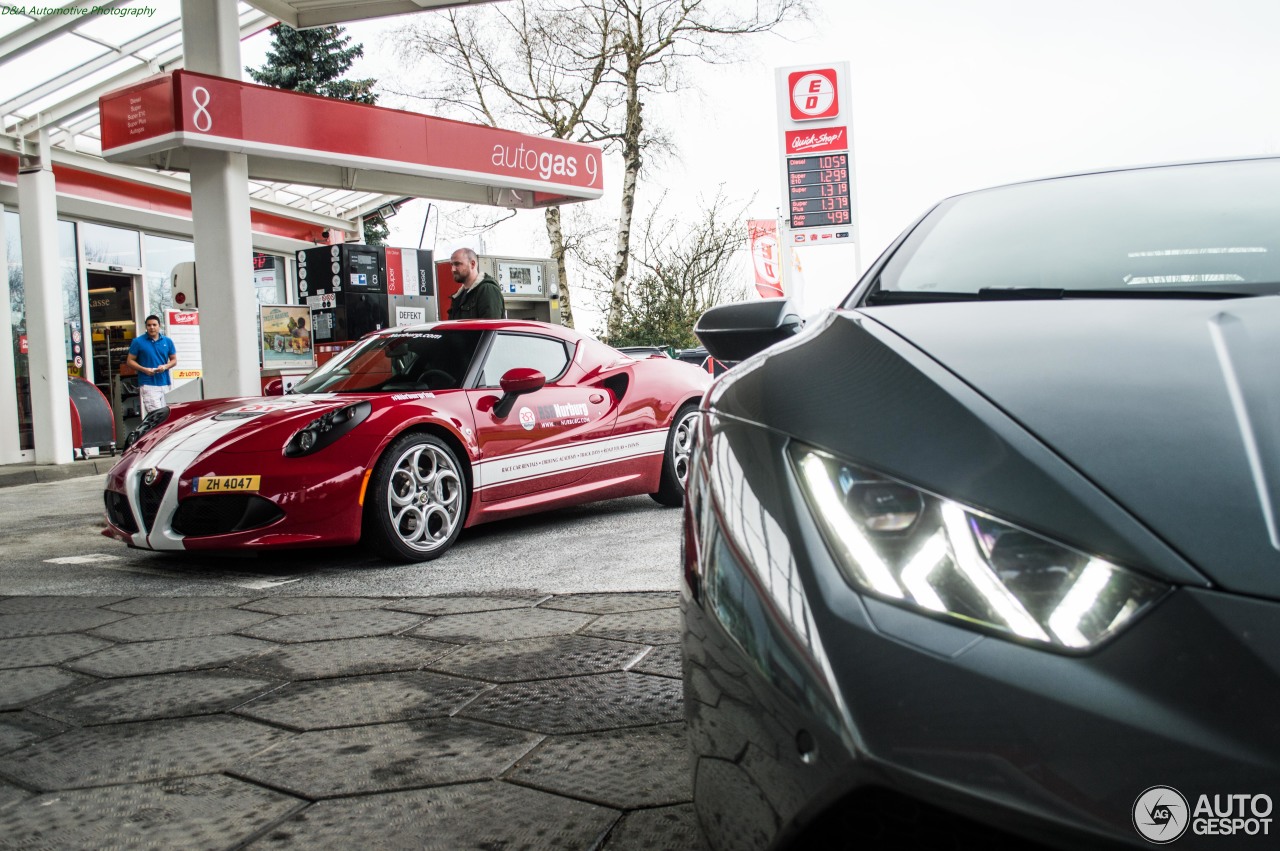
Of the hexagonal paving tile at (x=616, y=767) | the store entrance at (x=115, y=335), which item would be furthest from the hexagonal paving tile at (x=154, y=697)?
the store entrance at (x=115, y=335)

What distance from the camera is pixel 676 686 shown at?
2.67 meters

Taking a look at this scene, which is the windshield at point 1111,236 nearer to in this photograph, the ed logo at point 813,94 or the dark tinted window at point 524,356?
the dark tinted window at point 524,356

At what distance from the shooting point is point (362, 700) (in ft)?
8.73

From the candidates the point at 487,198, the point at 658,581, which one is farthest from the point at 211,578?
the point at 487,198

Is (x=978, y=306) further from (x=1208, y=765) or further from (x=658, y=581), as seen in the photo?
(x=658, y=581)

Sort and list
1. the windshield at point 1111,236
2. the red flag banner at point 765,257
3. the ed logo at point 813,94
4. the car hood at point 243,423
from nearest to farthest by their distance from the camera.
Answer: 1. the windshield at point 1111,236
2. the car hood at point 243,423
3. the ed logo at point 813,94
4. the red flag banner at point 765,257

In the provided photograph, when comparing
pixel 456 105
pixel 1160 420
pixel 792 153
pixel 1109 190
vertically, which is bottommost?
pixel 1160 420

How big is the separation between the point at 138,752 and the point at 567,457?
3.47m

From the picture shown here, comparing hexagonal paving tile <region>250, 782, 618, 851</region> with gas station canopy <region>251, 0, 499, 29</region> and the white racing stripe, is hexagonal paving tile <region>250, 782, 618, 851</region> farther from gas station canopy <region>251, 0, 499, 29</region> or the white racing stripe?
gas station canopy <region>251, 0, 499, 29</region>

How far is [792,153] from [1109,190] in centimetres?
1613

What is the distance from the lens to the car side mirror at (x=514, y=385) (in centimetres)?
542

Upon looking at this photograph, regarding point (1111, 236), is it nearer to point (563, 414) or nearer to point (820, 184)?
point (563, 414)

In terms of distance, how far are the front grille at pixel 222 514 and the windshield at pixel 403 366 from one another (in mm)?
930

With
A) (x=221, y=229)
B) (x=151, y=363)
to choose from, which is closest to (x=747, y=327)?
(x=221, y=229)
